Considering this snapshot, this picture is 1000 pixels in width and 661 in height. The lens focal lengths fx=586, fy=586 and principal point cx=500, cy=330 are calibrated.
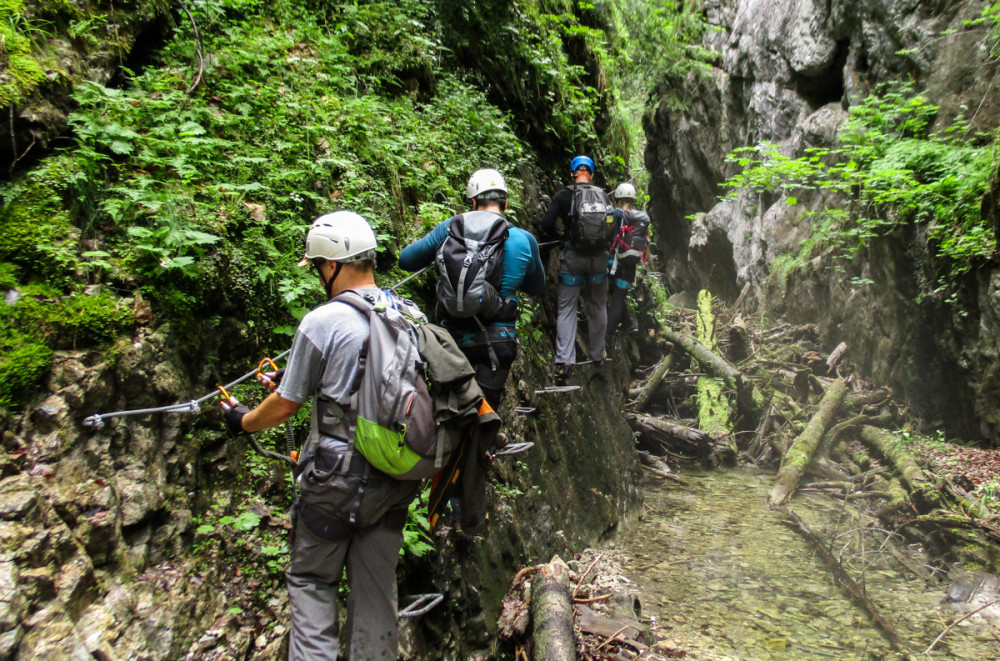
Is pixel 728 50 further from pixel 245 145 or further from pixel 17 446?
pixel 17 446

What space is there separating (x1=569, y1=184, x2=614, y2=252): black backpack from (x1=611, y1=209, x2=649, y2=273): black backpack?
1.31 metres

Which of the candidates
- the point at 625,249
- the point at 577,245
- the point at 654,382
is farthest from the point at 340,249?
the point at 654,382

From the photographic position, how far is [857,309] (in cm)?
1321

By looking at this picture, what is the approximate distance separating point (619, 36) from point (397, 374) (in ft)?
40.2

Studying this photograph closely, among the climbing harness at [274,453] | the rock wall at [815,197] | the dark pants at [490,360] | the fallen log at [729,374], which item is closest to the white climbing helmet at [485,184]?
the dark pants at [490,360]

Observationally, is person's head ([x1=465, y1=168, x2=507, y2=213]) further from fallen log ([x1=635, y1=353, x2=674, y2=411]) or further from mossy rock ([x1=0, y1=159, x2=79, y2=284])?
fallen log ([x1=635, y1=353, x2=674, y2=411])

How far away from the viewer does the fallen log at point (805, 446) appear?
1053 centimetres

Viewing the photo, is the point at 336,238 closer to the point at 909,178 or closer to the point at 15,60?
the point at 15,60

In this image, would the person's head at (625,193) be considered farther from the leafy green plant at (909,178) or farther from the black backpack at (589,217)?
the leafy green plant at (909,178)

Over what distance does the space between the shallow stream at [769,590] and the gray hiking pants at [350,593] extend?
404cm

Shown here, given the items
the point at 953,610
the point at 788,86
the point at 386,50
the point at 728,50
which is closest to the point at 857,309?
the point at 788,86

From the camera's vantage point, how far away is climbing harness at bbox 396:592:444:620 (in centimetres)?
344

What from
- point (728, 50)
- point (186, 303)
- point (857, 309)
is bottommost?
point (857, 309)

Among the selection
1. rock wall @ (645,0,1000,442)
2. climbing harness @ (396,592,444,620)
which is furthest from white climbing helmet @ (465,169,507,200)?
rock wall @ (645,0,1000,442)
